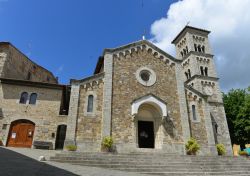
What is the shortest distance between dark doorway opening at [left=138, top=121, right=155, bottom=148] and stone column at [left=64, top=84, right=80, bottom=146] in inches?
247

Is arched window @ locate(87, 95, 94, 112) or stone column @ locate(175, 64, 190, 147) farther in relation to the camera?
stone column @ locate(175, 64, 190, 147)

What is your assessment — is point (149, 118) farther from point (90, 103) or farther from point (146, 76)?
point (90, 103)

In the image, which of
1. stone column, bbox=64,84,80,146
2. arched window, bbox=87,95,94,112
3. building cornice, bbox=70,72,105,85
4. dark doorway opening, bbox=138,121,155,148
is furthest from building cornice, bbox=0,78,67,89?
dark doorway opening, bbox=138,121,155,148

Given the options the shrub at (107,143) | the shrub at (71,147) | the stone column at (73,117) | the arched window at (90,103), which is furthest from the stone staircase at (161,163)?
the arched window at (90,103)

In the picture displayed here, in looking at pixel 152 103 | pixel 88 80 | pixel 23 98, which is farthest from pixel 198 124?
pixel 23 98

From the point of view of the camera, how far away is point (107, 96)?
1867 centimetres

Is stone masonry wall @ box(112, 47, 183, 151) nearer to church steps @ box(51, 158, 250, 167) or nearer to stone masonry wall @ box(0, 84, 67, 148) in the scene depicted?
church steps @ box(51, 158, 250, 167)

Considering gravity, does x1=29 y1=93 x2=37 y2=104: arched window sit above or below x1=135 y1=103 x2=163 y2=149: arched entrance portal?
above

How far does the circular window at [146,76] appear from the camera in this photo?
20.5 metres

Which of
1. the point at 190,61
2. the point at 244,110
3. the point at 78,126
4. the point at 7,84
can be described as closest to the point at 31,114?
the point at 7,84

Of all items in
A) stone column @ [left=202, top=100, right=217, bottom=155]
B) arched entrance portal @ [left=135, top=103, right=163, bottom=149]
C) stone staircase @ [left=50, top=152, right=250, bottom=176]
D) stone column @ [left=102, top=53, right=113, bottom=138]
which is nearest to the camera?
stone staircase @ [left=50, top=152, right=250, bottom=176]

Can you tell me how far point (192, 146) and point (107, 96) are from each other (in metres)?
8.64

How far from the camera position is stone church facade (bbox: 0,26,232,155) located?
1767 centimetres

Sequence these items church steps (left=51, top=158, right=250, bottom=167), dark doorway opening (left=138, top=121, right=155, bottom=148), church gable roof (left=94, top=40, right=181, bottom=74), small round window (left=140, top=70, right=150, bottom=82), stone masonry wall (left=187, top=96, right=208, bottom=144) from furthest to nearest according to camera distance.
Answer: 1. church gable roof (left=94, top=40, right=181, bottom=74)
2. small round window (left=140, top=70, right=150, bottom=82)
3. stone masonry wall (left=187, top=96, right=208, bottom=144)
4. dark doorway opening (left=138, top=121, right=155, bottom=148)
5. church steps (left=51, top=158, right=250, bottom=167)
